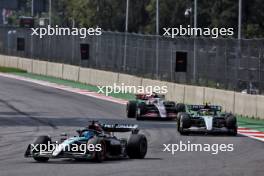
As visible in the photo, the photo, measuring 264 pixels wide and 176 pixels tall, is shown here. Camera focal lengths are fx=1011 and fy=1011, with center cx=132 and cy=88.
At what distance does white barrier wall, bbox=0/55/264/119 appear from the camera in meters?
33.3

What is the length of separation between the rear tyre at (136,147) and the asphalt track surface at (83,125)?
0.25 meters

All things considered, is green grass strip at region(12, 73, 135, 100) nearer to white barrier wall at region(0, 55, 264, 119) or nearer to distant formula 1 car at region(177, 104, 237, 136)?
white barrier wall at region(0, 55, 264, 119)

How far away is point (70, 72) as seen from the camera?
53.7 m

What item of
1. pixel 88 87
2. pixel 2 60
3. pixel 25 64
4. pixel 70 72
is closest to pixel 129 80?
pixel 88 87

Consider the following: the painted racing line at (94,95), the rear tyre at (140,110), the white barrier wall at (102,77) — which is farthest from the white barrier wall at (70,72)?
the rear tyre at (140,110)

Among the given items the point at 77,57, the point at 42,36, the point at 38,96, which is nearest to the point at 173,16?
the point at 42,36

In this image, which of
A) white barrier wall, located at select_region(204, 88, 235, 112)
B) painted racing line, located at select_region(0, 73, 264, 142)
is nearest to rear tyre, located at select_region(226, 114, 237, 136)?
painted racing line, located at select_region(0, 73, 264, 142)

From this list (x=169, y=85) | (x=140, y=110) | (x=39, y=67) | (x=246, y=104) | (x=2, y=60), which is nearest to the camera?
(x=140, y=110)

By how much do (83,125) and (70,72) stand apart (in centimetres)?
2436

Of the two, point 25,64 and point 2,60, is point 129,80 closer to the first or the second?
point 25,64

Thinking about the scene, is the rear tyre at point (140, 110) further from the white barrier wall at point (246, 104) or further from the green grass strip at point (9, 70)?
the green grass strip at point (9, 70)

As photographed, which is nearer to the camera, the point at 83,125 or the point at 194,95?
the point at 83,125

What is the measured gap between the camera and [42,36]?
64500mm

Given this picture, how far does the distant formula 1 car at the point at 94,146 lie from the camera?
18797 millimetres
